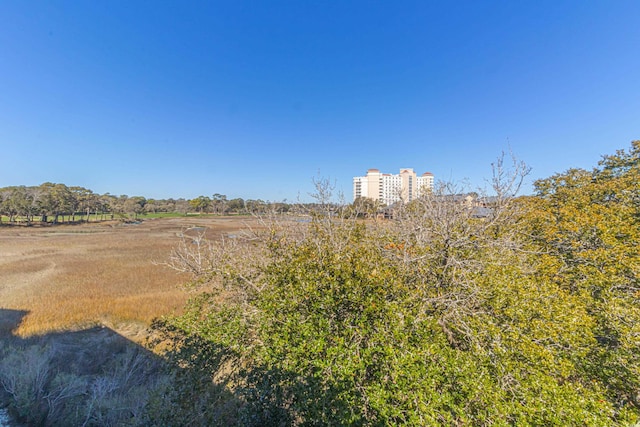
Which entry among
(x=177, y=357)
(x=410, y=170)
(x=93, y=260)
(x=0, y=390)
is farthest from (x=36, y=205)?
(x=410, y=170)

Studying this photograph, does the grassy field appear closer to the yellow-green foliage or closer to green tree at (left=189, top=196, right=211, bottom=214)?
the yellow-green foliage

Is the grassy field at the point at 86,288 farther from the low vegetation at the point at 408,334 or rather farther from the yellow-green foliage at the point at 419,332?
the yellow-green foliage at the point at 419,332

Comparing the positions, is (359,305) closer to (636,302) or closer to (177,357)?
(177,357)

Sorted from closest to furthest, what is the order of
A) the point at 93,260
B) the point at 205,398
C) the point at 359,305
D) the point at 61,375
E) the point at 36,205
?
1. the point at 359,305
2. the point at 205,398
3. the point at 61,375
4. the point at 93,260
5. the point at 36,205

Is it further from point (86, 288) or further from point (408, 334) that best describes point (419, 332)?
point (86, 288)

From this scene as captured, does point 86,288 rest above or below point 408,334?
below

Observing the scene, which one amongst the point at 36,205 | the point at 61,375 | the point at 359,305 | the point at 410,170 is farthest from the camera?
the point at 410,170

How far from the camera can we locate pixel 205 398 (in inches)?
191

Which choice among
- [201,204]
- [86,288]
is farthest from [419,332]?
[201,204]

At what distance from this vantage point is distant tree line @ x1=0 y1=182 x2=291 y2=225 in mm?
55531

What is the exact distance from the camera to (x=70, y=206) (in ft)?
210

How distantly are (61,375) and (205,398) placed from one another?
18.0ft

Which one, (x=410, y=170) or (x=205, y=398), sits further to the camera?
(x=410, y=170)

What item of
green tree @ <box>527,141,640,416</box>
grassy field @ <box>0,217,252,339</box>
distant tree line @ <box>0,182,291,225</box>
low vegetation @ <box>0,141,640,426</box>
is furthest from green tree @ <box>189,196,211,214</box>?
green tree @ <box>527,141,640,416</box>
